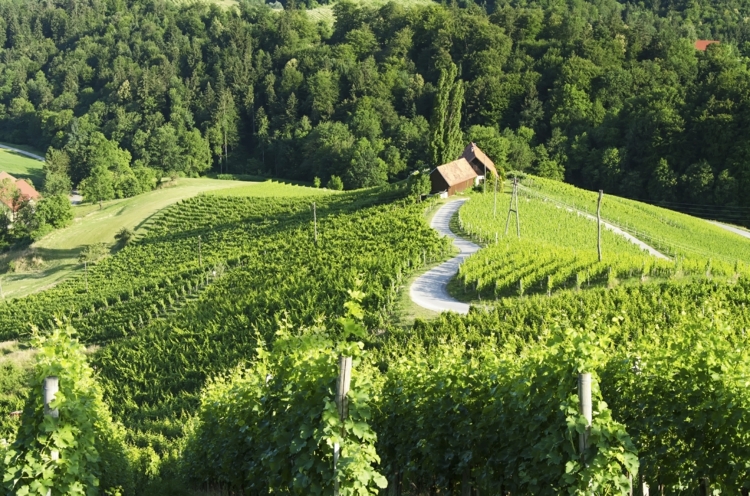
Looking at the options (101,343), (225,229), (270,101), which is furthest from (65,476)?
(270,101)

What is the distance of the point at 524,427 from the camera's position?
8.84 metres

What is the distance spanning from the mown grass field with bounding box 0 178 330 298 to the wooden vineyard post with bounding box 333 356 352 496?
157 ft

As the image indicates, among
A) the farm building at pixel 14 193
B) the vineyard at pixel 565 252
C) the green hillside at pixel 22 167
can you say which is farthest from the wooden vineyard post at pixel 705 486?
the green hillside at pixel 22 167

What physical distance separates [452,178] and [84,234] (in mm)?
31604

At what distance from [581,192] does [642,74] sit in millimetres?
37249

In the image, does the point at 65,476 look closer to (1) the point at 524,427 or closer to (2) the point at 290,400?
(2) the point at 290,400

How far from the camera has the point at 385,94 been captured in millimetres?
98625

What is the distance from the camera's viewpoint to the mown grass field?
5406 cm

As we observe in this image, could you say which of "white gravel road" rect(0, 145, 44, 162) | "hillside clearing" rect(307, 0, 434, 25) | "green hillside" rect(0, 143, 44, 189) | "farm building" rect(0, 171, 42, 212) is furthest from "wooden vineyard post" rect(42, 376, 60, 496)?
"hillside clearing" rect(307, 0, 434, 25)

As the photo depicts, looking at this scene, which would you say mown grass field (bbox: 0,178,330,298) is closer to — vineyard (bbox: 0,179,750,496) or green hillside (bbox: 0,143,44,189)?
vineyard (bbox: 0,179,750,496)

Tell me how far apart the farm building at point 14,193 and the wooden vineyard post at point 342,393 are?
7614 centimetres

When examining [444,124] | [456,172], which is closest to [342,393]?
[456,172]

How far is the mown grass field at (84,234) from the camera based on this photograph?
54.1 m

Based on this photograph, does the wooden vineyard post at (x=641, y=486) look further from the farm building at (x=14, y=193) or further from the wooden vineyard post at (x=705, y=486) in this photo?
the farm building at (x=14, y=193)
